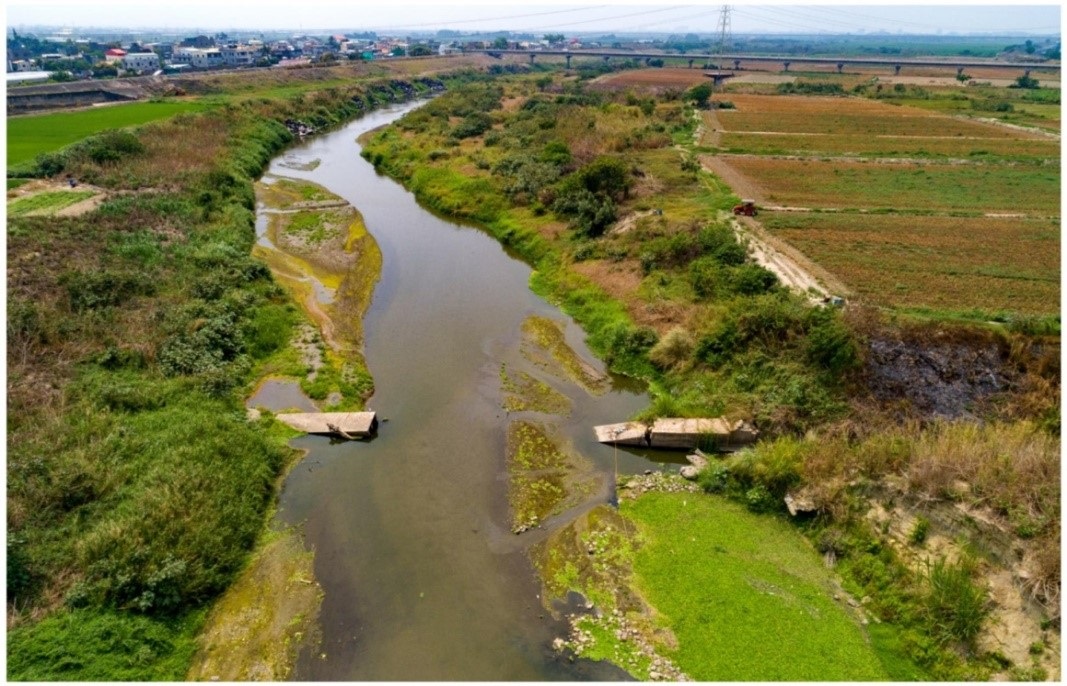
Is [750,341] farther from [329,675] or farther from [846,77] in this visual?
[846,77]

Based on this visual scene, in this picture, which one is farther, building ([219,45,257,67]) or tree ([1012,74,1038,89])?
building ([219,45,257,67])

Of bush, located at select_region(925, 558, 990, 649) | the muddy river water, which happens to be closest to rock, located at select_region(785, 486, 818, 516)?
bush, located at select_region(925, 558, 990, 649)

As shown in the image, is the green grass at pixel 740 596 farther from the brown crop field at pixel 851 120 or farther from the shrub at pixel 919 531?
the brown crop field at pixel 851 120

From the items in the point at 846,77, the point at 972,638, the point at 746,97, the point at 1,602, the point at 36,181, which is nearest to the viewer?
the point at 1,602

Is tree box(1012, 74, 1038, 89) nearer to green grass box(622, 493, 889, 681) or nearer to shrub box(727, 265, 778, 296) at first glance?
shrub box(727, 265, 778, 296)

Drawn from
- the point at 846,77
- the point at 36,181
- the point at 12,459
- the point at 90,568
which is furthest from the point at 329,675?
the point at 846,77

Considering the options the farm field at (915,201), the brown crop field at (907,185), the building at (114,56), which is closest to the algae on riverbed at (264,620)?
the farm field at (915,201)
